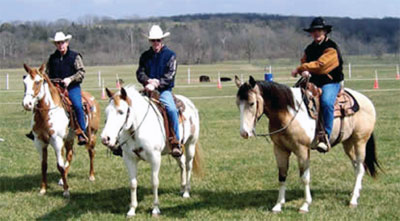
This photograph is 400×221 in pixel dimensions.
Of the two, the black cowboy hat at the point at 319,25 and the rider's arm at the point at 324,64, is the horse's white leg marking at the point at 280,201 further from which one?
the black cowboy hat at the point at 319,25

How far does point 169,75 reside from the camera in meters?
7.35

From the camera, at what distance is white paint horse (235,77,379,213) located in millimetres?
6230

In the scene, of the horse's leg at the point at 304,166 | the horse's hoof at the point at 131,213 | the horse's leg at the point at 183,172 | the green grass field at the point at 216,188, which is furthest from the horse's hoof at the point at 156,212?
the horse's leg at the point at 304,166

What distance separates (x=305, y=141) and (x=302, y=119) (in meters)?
0.31

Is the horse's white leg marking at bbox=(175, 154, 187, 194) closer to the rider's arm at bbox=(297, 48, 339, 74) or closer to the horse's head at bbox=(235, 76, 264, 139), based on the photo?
the horse's head at bbox=(235, 76, 264, 139)

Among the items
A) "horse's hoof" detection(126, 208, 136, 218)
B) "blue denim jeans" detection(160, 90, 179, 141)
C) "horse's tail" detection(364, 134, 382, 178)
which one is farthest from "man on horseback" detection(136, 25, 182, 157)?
"horse's tail" detection(364, 134, 382, 178)

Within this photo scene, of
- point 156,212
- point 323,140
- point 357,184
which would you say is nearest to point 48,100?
point 156,212

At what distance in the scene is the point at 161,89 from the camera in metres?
7.43

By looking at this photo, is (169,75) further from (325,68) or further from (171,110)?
(325,68)

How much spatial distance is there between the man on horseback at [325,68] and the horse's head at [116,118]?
2.44 m

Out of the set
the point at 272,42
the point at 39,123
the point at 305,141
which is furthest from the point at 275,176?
the point at 272,42

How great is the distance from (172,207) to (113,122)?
78.9 inches

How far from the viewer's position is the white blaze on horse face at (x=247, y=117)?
20.0 ft

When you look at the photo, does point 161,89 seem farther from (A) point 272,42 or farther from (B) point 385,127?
(A) point 272,42
